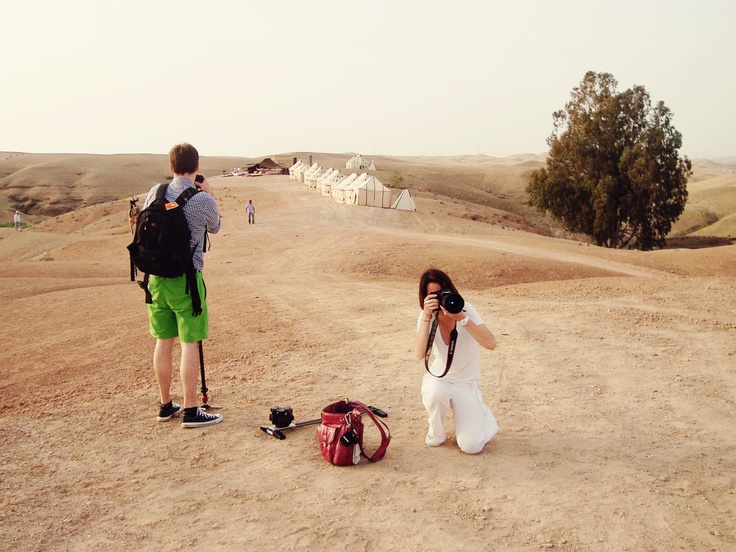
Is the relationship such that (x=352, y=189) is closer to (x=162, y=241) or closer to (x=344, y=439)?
(x=162, y=241)

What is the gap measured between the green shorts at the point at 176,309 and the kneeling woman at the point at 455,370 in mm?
1667

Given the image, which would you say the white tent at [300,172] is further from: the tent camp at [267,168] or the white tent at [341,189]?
the white tent at [341,189]

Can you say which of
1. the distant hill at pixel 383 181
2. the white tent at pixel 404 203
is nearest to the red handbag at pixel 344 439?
the white tent at pixel 404 203

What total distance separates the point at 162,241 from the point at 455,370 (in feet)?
7.71

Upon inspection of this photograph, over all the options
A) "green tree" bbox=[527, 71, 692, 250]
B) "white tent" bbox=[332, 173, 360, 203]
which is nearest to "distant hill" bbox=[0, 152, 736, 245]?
"green tree" bbox=[527, 71, 692, 250]

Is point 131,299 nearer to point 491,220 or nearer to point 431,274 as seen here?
point 431,274

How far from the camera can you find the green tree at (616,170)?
117 ft

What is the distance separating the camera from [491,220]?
3509cm

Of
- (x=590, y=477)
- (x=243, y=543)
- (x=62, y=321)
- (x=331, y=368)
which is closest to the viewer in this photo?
(x=243, y=543)

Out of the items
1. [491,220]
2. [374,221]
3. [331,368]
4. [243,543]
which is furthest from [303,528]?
[491,220]

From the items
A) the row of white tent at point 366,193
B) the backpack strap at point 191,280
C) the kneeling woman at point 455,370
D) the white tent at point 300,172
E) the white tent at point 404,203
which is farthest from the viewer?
the white tent at point 300,172

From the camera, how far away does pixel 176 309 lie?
209 inches

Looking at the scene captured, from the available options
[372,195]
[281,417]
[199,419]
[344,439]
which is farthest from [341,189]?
[344,439]

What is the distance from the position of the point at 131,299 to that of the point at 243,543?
855cm
